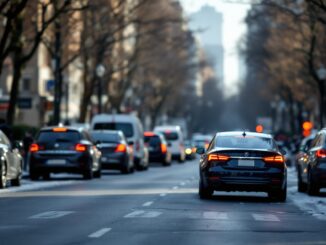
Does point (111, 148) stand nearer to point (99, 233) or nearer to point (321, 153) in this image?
point (321, 153)

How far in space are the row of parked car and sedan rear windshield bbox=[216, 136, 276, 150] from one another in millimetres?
5947

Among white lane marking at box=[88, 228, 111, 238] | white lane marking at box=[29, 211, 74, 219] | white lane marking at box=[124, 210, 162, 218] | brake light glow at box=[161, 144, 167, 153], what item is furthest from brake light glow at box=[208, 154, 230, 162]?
brake light glow at box=[161, 144, 167, 153]

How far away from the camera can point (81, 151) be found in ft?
126

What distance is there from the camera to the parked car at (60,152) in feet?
126

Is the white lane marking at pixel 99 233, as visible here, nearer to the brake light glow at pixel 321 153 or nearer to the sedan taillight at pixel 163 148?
the brake light glow at pixel 321 153

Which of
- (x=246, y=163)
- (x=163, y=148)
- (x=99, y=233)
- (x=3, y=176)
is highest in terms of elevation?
(x=163, y=148)

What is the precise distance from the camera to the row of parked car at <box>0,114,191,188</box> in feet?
107

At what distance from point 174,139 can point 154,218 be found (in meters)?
53.6

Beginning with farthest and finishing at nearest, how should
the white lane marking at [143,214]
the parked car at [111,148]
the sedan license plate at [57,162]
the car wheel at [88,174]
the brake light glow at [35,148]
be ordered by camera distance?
the parked car at [111,148], the car wheel at [88,174], the brake light glow at [35,148], the sedan license plate at [57,162], the white lane marking at [143,214]

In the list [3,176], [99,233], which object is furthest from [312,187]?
[99,233]

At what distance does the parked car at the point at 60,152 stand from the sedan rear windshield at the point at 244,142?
41.5ft

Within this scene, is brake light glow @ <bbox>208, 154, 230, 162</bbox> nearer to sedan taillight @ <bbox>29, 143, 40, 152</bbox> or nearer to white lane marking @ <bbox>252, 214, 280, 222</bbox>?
white lane marking @ <bbox>252, 214, 280, 222</bbox>

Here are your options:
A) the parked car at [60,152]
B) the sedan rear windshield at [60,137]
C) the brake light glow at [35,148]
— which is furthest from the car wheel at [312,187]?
the brake light glow at [35,148]

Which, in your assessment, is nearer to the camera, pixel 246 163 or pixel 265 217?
pixel 265 217
